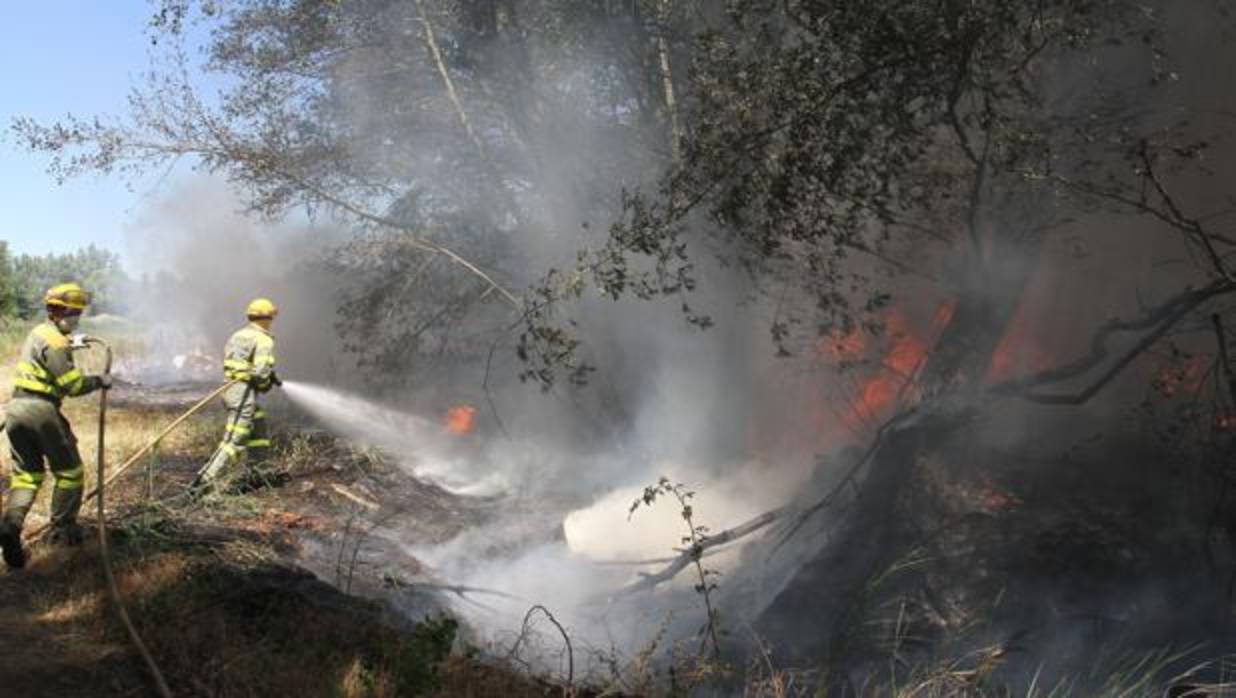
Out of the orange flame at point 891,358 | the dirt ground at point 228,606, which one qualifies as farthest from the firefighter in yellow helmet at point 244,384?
the orange flame at point 891,358

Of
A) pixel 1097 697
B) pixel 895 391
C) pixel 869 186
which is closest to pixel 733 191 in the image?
pixel 869 186

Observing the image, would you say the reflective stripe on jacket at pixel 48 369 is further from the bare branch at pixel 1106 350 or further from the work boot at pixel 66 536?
the bare branch at pixel 1106 350

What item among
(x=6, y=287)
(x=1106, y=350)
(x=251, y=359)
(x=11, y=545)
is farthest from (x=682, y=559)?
(x=6, y=287)

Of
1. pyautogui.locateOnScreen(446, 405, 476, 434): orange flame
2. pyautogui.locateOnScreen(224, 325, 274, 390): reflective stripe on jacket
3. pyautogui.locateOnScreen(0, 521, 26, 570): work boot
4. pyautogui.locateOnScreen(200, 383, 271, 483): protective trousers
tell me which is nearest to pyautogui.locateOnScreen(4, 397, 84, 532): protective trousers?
pyautogui.locateOnScreen(0, 521, 26, 570): work boot

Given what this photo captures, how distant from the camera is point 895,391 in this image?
33.2 ft

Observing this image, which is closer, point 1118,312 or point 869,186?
point 869,186

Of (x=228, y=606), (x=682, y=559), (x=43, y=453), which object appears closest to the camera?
(x=228, y=606)

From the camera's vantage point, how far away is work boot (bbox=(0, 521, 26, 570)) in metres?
5.67

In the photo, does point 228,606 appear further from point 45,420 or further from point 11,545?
point 45,420

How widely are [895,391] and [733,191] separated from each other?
5.55m

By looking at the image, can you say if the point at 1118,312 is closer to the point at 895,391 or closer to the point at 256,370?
the point at 895,391

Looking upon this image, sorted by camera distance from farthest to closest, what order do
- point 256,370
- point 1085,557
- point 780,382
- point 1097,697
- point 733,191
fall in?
point 780,382 → point 256,370 → point 1085,557 → point 733,191 → point 1097,697

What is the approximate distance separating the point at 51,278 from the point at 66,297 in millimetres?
52906

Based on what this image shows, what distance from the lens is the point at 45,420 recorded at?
20.4ft
